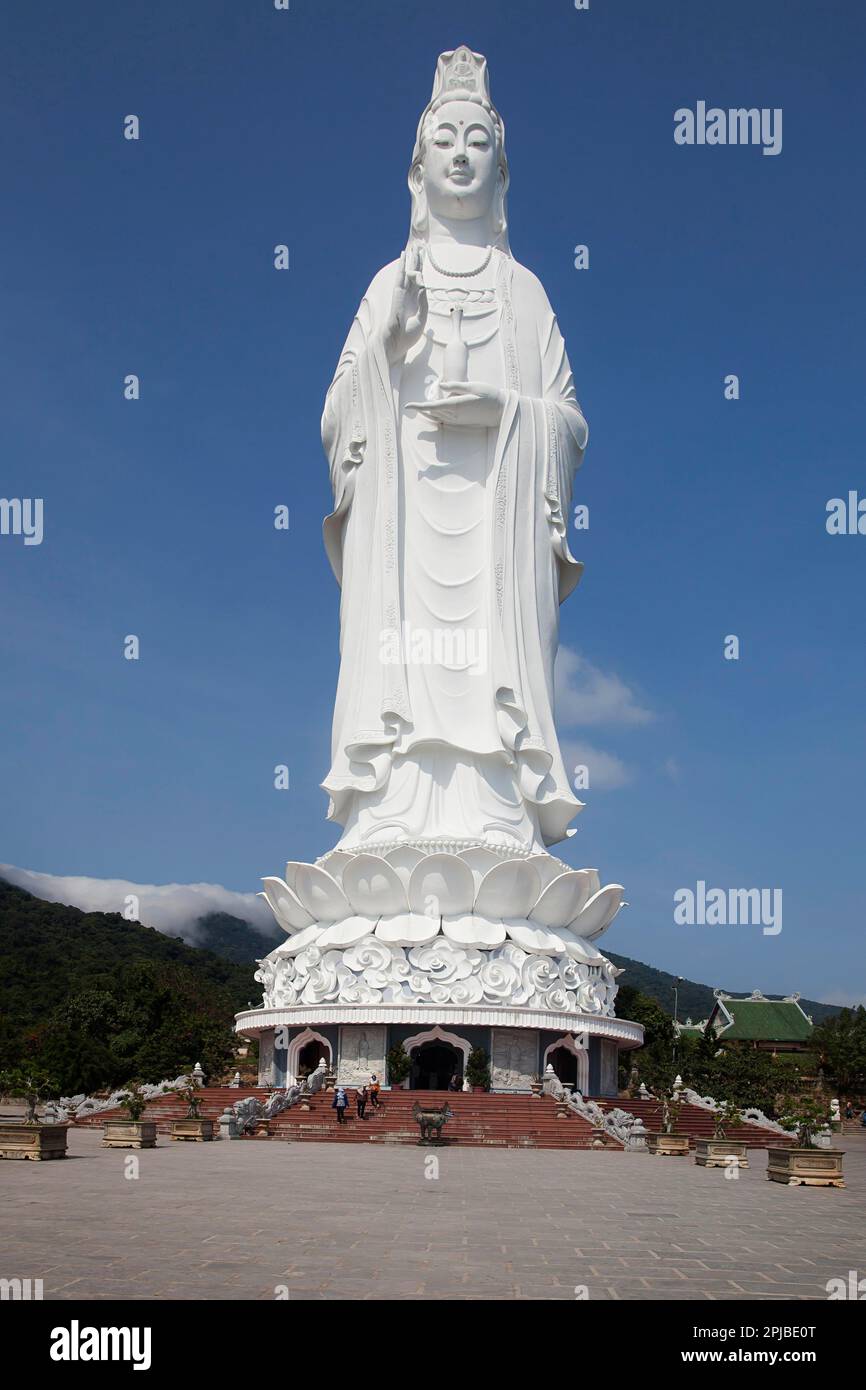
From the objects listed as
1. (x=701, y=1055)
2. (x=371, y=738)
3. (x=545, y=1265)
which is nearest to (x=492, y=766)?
(x=371, y=738)

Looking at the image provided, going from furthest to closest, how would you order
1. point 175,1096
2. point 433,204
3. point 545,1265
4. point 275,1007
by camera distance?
1. point 433,204
2. point 275,1007
3. point 175,1096
4. point 545,1265

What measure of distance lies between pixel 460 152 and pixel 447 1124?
2275 cm

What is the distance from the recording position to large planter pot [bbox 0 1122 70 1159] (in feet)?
50.9

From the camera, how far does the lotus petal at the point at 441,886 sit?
26891mm

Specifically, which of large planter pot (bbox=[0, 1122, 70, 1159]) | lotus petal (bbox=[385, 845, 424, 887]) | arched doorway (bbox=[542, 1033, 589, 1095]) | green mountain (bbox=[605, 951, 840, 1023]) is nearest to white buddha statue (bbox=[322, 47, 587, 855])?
lotus petal (bbox=[385, 845, 424, 887])

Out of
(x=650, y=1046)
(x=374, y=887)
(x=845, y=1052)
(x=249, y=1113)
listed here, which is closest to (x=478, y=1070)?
(x=374, y=887)

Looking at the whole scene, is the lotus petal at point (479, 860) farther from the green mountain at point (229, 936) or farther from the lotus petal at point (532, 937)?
the green mountain at point (229, 936)

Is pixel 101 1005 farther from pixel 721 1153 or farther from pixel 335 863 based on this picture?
pixel 721 1153

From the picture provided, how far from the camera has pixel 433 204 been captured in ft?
106

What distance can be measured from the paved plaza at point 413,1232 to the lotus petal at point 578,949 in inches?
487

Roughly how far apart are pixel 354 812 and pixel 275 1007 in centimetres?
469

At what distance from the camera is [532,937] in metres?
27.2
